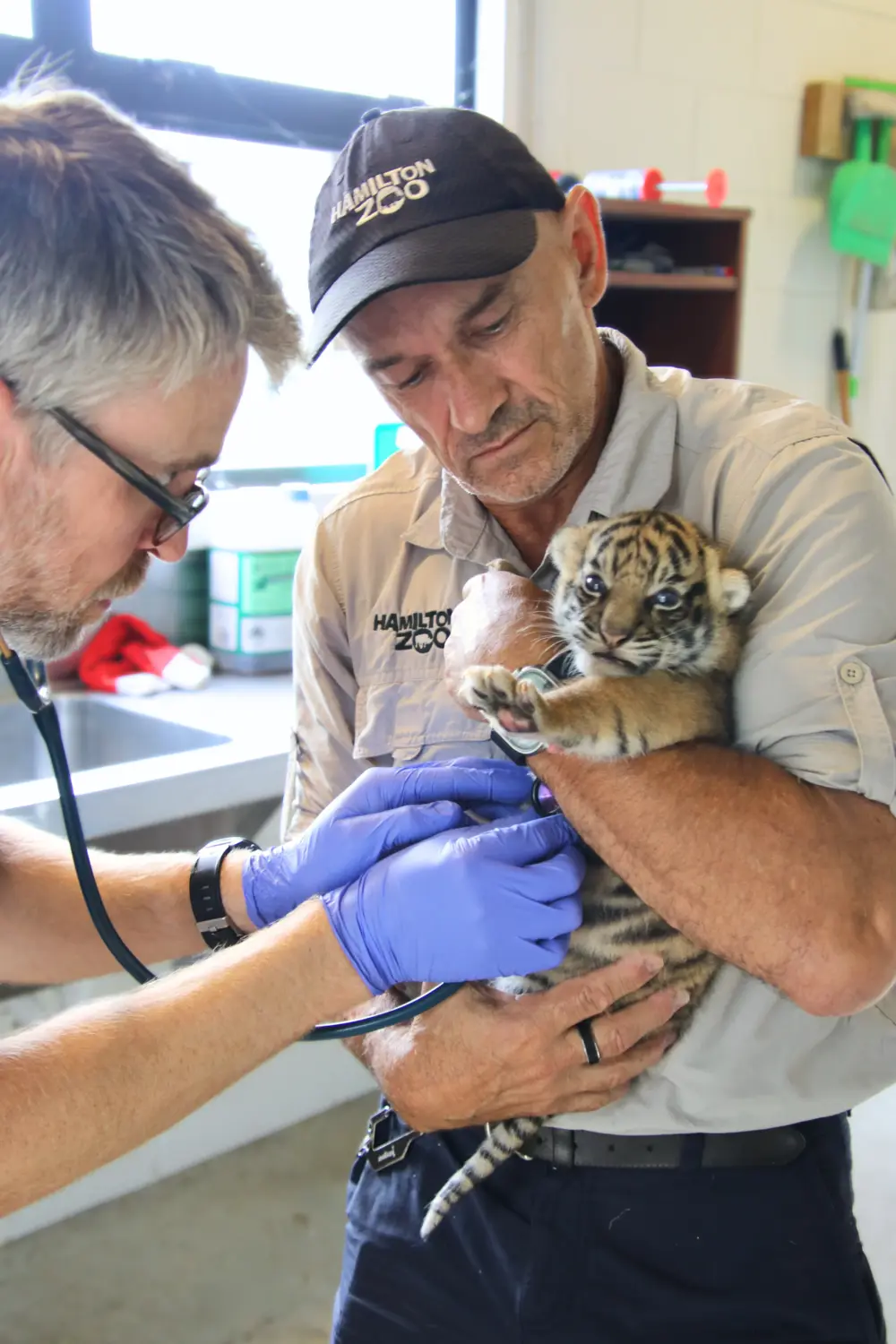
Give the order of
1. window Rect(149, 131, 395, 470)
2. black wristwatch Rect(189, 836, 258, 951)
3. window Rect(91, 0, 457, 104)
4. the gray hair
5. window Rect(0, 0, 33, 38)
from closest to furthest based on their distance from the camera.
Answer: the gray hair < black wristwatch Rect(189, 836, 258, 951) < window Rect(0, 0, 33, 38) < window Rect(91, 0, 457, 104) < window Rect(149, 131, 395, 470)

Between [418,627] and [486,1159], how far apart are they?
660mm

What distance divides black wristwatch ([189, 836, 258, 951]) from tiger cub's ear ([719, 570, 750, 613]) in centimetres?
73

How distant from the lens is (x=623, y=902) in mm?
1290

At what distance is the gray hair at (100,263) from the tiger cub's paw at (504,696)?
406 mm

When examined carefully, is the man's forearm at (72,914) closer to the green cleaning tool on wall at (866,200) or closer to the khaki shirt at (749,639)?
the khaki shirt at (749,639)

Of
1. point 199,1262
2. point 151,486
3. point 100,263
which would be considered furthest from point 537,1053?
point 199,1262

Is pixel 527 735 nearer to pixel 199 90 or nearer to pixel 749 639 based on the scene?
pixel 749 639

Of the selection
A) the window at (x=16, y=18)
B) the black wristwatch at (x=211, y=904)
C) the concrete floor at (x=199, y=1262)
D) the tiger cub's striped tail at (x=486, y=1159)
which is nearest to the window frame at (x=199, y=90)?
the window at (x=16, y=18)

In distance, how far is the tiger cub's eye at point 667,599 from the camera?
1.21 m

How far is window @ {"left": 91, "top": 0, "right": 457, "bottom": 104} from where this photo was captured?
101 inches

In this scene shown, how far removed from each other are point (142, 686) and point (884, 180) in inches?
105

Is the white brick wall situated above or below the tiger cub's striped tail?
above

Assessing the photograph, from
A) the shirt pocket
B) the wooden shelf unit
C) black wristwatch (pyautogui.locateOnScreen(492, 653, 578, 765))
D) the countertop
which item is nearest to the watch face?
black wristwatch (pyautogui.locateOnScreen(492, 653, 578, 765))

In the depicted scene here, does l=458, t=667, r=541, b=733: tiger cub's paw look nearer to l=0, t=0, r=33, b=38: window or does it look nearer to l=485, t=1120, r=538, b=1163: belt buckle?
l=485, t=1120, r=538, b=1163: belt buckle
